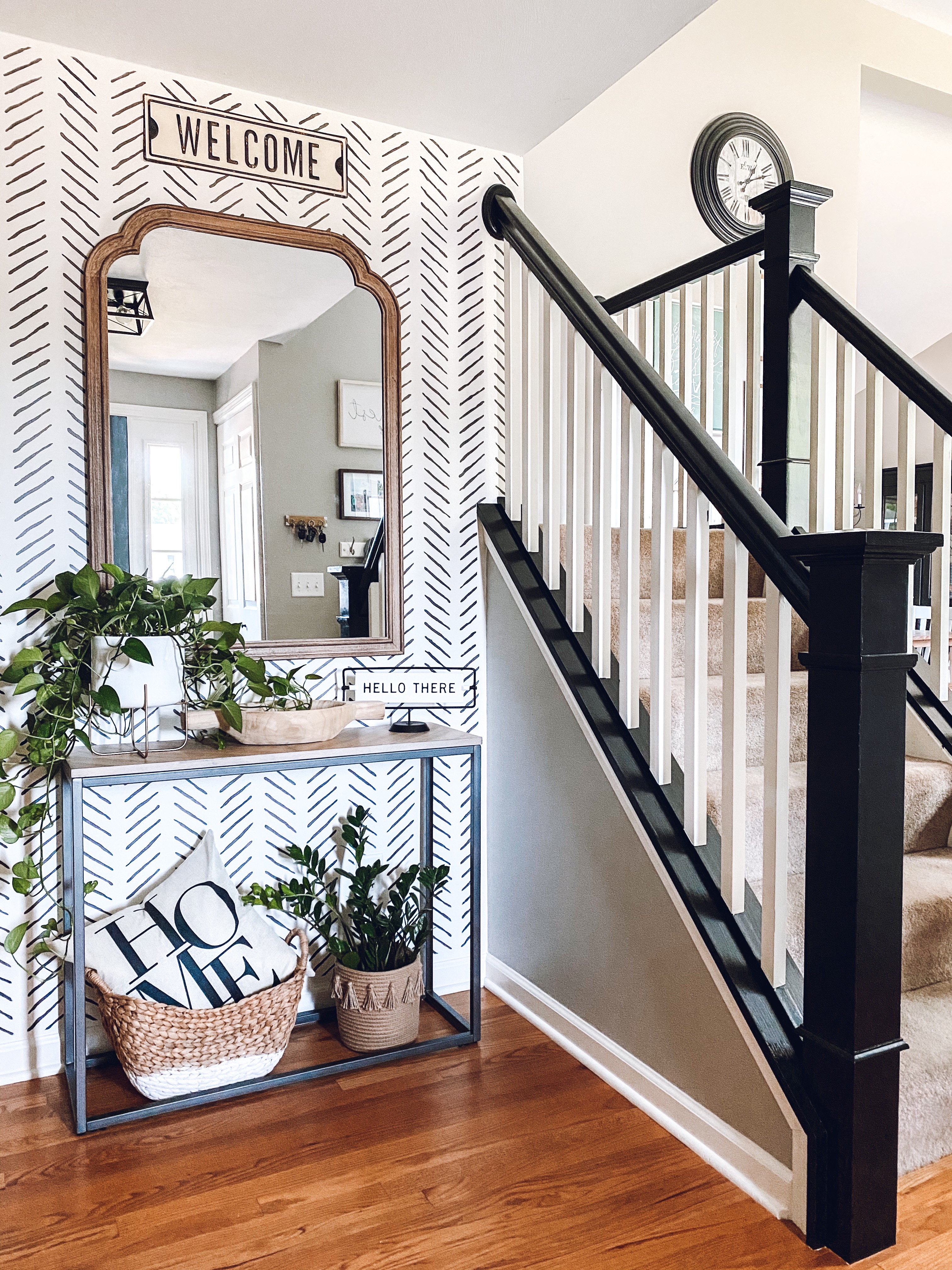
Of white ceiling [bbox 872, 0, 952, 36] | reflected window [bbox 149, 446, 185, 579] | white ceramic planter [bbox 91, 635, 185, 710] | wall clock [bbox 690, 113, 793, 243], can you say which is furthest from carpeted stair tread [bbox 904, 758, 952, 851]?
white ceiling [bbox 872, 0, 952, 36]

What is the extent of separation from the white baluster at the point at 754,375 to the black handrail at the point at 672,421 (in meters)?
0.52

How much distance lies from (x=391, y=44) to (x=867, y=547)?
1537 millimetres

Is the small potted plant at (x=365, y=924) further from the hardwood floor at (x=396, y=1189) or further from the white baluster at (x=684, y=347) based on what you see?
the white baluster at (x=684, y=347)

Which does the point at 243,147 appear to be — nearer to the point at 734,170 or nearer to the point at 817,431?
the point at 817,431

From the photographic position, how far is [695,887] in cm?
180

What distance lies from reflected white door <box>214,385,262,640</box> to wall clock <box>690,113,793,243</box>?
2073 millimetres

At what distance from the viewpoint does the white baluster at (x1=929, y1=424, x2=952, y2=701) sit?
2.10m

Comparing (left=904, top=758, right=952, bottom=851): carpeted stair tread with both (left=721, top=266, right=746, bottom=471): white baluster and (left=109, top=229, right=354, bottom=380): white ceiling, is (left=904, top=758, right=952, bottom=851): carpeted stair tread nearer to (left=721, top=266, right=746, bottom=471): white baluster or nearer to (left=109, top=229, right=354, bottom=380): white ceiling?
(left=721, top=266, right=746, bottom=471): white baluster

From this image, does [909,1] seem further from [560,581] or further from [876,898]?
[876,898]

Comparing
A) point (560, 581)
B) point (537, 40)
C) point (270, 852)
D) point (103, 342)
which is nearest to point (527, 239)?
point (537, 40)

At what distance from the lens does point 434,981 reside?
260 centimetres

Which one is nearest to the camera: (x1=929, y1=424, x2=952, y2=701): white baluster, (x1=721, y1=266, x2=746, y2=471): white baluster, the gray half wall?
the gray half wall

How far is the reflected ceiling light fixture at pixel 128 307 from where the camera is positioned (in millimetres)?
2184

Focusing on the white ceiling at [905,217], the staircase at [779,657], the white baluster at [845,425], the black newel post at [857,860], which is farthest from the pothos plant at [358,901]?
the white ceiling at [905,217]
